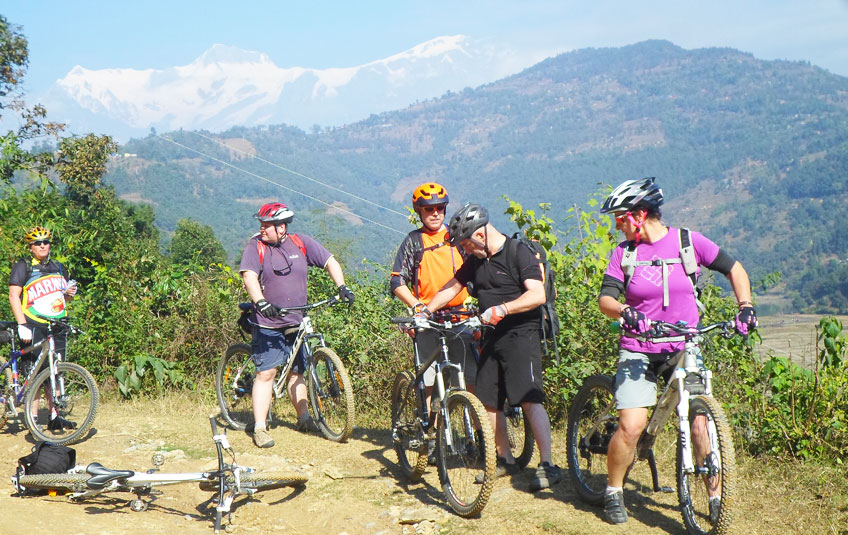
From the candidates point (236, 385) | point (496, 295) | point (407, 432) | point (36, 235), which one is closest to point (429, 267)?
point (496, 295)

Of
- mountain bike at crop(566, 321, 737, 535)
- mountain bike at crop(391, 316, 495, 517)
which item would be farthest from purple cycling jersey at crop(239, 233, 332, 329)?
mountain bike at crop(566, 321, 737, 535)

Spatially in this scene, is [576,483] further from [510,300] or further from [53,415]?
[53,415]

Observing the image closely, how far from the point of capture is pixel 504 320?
17.5ft

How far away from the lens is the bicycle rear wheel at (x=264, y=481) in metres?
5.29

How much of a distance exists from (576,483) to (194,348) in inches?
242

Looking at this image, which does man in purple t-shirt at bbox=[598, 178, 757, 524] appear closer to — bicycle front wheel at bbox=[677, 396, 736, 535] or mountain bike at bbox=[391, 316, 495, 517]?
bicycle front wheel at bbox=[677, 396, 736, 535]

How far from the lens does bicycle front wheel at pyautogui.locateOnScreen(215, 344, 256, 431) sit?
7559mm

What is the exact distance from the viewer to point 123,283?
33.0ft

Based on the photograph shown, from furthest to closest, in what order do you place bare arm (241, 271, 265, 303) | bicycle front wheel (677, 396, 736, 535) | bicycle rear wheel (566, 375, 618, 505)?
bare arm (241, 271, 265, 303) < bicycle rear wheel (566, 375, 618, 505) < bicycle front wheel (677, 396, 736, 535)

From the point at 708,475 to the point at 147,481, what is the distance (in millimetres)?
3513

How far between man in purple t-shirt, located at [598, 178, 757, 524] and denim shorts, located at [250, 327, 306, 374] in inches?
130

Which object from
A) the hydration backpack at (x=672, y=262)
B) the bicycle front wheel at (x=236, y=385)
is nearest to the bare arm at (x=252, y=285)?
the bicycle front wheel at (x=236, y=385)

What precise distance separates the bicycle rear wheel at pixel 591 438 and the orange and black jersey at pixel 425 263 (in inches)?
47.9

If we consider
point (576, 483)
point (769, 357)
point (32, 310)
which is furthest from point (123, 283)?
point (769, 357)
